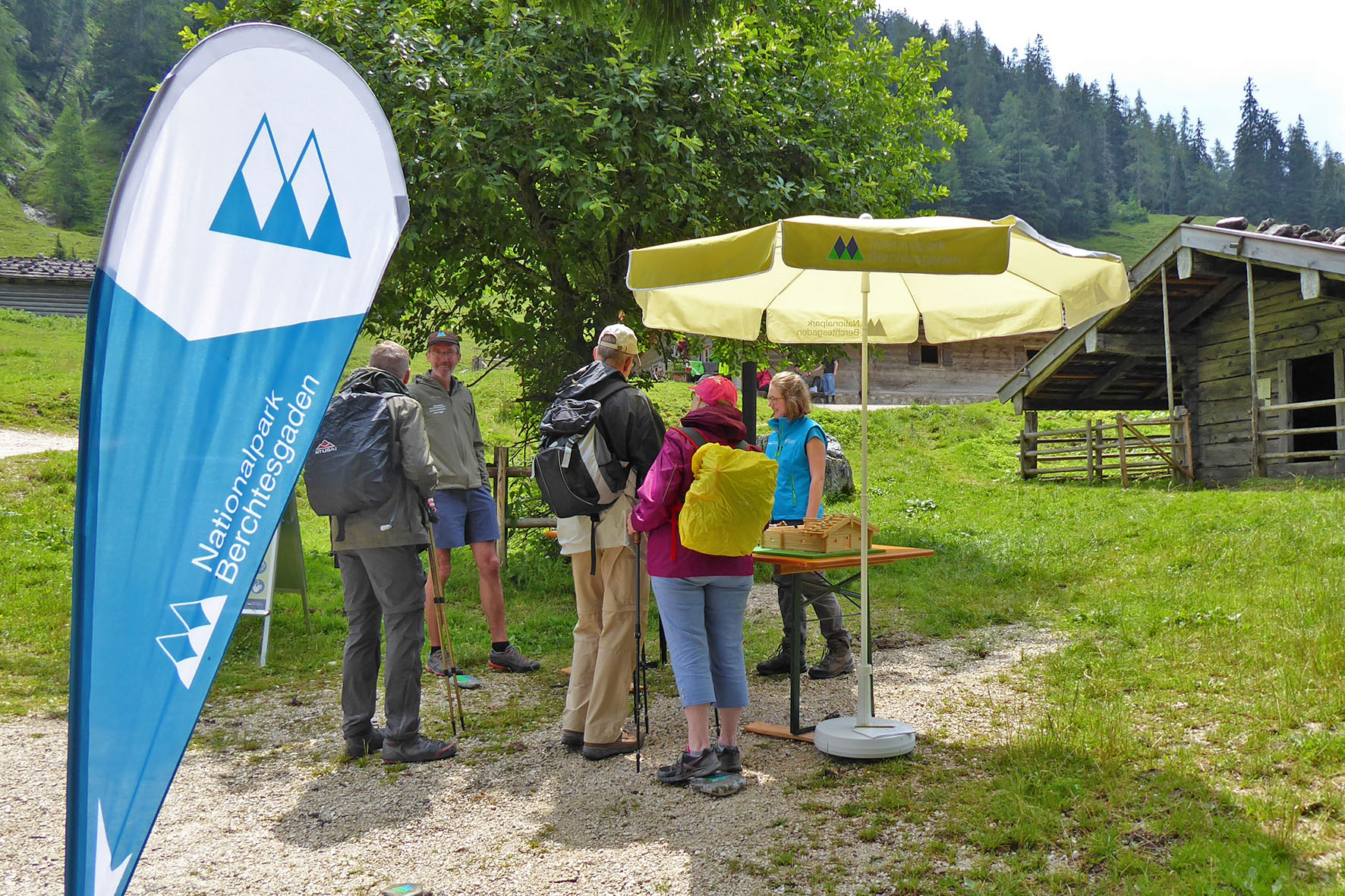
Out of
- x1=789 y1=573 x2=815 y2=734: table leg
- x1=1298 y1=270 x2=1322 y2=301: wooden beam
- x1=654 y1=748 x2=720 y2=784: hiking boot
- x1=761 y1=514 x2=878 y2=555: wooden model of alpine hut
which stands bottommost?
x1=654 y1=748 x2=720 y2=784: hiking boot

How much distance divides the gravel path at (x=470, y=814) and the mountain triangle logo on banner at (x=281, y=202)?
7.94 feet

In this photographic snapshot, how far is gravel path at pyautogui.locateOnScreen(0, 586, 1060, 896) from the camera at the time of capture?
3.61 meters

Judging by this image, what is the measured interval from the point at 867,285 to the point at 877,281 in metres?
0.85

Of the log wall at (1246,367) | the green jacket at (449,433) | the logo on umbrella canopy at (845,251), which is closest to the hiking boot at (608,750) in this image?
the green jacket at (449,433)

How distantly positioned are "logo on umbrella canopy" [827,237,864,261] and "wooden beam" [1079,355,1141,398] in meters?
14.1

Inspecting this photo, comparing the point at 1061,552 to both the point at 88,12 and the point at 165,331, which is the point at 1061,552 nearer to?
the point at 165,331

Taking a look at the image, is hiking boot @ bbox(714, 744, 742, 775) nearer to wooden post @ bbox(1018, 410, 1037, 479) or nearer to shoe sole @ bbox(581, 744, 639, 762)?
shoe sole @ bbox(581, 744, 639, 762)

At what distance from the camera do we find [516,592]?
9617 millimetres

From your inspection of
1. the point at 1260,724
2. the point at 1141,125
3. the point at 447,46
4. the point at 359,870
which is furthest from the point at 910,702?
the point at 1141,125

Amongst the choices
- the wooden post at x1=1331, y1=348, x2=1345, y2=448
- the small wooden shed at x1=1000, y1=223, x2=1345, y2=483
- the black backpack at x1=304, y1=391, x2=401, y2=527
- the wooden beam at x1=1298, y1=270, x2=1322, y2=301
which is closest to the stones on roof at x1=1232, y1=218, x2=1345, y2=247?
the small wooden shed at x1=1000, y1=223, x2=1345, y2=483

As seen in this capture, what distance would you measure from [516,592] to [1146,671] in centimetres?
590

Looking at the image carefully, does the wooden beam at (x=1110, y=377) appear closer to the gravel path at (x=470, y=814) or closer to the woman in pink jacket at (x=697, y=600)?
the gravel path at (x=470, y=814)

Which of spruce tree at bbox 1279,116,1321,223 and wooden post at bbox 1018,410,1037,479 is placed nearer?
wooden post at bbox 1018,410,1037,479

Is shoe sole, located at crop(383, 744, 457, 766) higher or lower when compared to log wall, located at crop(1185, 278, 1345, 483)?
lower
